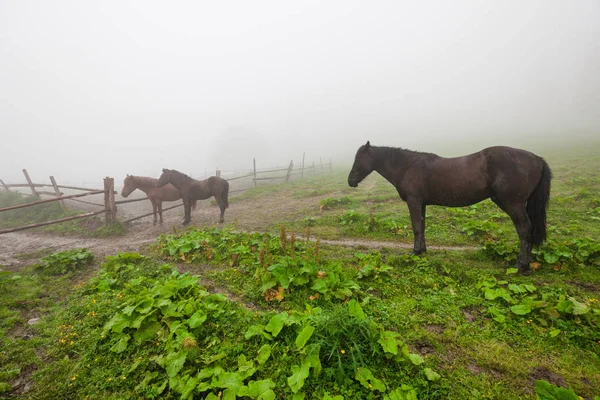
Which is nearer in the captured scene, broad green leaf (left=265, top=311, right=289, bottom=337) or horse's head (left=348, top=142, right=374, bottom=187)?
broad green leaf (left=265, top=311, right=289, bottom=337)

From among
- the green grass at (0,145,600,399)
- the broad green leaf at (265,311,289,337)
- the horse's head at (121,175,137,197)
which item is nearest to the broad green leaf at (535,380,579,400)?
the green grass at (0,145,600,399)

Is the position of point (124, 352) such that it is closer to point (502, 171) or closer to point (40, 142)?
point (502, 171)

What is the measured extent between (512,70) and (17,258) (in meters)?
244

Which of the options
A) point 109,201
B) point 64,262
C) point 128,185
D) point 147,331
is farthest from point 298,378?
point 128,185

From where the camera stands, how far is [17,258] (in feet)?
24.8

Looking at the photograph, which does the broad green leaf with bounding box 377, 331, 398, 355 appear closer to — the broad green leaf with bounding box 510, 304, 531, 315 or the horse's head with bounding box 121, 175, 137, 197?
A: the broad green leaf with bounding box 510, 304, 531, 315

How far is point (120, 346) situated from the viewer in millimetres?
3029

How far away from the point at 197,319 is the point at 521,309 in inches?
174

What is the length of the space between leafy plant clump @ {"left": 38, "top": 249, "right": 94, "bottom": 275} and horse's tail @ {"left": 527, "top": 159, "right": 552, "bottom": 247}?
10382 millimetres

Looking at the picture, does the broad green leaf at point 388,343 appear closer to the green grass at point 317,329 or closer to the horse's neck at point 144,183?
the green grass at point 317,329

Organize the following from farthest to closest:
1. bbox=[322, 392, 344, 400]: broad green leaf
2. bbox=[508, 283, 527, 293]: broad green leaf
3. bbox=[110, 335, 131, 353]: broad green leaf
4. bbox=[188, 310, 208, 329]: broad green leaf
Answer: bbox=[508, 283, 527, 293]: broad green leaf, bbox=[188, 310, 208, 329]: broad green leaf, bbox=[110, 335, 131, 353]: broad green leaf, bbox=[322, 392, 344, 400]: broad green leaf

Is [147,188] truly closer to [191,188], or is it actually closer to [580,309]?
[191,188]

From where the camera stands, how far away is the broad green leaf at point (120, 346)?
9.88 feet

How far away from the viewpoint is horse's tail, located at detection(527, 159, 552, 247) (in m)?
4.65
